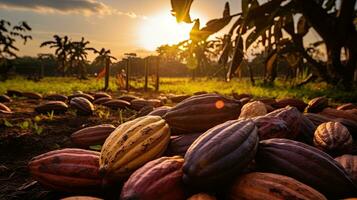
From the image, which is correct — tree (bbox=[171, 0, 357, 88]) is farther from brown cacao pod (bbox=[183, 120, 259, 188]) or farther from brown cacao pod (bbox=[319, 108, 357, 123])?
brown cacao pod (bbox=[183, 120, 259, 188])

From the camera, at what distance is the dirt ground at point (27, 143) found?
77.7 inches

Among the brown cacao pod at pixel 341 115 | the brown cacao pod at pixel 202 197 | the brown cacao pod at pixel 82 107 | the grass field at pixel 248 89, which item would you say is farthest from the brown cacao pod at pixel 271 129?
the grass field at pixel 248 89

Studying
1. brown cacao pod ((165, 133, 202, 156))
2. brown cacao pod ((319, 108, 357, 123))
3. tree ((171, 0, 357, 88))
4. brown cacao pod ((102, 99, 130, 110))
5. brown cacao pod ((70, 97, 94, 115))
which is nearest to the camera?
brown cacao pod ((165, 133, 202, 156))

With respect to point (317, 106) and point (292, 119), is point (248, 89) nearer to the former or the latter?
point (317, 106)

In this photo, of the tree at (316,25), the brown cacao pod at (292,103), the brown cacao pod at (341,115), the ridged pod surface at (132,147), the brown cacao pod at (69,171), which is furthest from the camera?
the tree at (316,25)

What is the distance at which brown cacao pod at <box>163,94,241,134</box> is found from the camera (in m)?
2.12

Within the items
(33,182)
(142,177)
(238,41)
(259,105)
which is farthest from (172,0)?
(142,177)

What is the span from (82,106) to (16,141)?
157 cm

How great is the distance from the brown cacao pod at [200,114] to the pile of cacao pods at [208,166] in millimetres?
111

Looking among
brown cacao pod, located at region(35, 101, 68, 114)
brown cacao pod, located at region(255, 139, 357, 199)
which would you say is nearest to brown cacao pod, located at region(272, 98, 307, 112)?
brown cacao pod, located at region(255, 139, 357, 199)

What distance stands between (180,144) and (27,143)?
5.62ft

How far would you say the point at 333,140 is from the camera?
2.09 metres

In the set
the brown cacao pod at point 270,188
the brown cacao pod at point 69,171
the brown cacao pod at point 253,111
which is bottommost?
the brown cacao pod at point 69,171

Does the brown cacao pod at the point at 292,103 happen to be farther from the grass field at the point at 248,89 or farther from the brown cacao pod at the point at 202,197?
the brown cacao pod at the point at 202,197
